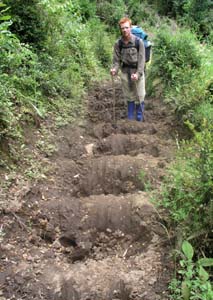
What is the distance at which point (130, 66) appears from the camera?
779 cm

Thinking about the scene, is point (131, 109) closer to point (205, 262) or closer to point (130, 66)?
point (130, 66)

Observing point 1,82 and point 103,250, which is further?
point 1,82

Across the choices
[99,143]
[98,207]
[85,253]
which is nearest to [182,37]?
[99,143]

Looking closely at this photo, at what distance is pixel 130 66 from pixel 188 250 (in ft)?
16.3

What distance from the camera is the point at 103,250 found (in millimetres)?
4414

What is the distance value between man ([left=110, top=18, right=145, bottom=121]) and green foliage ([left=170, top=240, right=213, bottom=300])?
4437 mm

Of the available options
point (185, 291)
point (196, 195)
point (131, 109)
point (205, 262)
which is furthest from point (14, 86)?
point (185, 291)

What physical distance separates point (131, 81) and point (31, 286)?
5.10 metres

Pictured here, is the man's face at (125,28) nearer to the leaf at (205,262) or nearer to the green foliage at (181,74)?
the green foliage at (181,74)

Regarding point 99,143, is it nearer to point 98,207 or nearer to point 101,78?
point 98,207

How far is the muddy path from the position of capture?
371cm

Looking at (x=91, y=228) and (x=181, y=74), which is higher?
(x=181, y=74)

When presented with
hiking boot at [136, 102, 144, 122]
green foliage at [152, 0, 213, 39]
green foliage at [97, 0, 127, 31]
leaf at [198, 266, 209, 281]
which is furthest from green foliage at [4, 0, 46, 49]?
green foliage at [152, 0, 213, 39]

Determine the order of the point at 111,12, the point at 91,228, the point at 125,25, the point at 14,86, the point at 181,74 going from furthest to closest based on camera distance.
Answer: the point at 111,12
the point at 181,74
the point at 125,25
the point at 14,86
the point at 91,228
